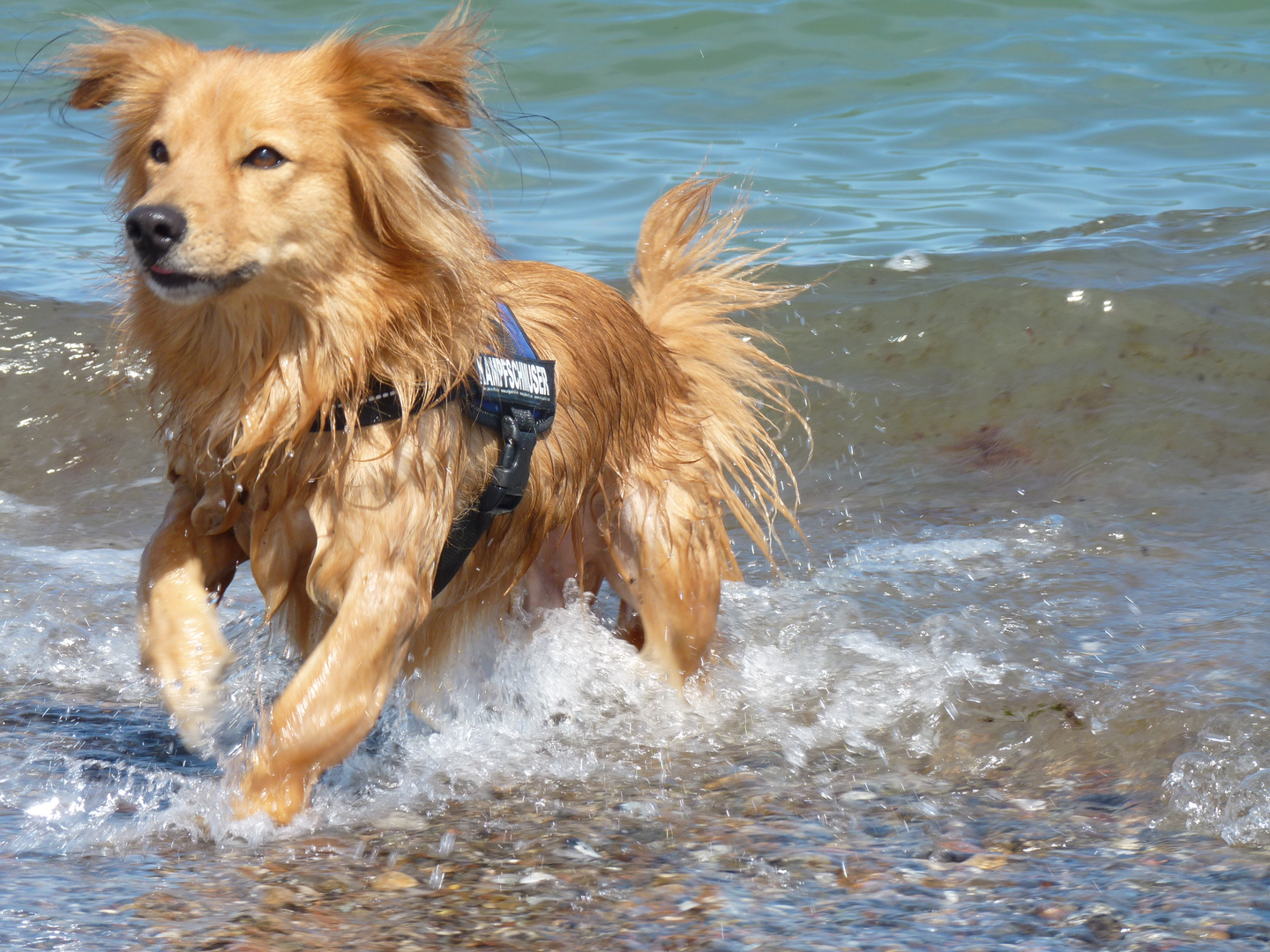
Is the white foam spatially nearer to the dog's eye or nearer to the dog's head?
the dog's head

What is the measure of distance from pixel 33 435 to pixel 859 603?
13.8ft

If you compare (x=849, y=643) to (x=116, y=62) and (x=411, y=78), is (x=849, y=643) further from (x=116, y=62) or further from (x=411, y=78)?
(x=116, y=62)

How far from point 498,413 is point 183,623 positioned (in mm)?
919

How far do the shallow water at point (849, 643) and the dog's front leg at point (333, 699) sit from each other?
0.11 m

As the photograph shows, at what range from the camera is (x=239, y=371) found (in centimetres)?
348

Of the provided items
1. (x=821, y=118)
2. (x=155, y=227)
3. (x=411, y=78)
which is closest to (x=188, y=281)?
(x=155, y=227)

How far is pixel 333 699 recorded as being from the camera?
336 cm

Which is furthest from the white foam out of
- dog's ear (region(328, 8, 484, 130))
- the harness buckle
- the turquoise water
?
the turquoise water

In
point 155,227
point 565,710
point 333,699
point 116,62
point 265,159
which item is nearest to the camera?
point 155,227

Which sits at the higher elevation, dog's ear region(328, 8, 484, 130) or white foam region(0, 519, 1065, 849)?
dog's ear region(328, 8, 484, 130)

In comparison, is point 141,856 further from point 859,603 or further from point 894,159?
point 894,159

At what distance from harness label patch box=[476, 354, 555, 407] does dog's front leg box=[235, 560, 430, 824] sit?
0.52 metres

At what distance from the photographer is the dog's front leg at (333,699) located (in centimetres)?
334

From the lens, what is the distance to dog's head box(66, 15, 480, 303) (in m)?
3.13
